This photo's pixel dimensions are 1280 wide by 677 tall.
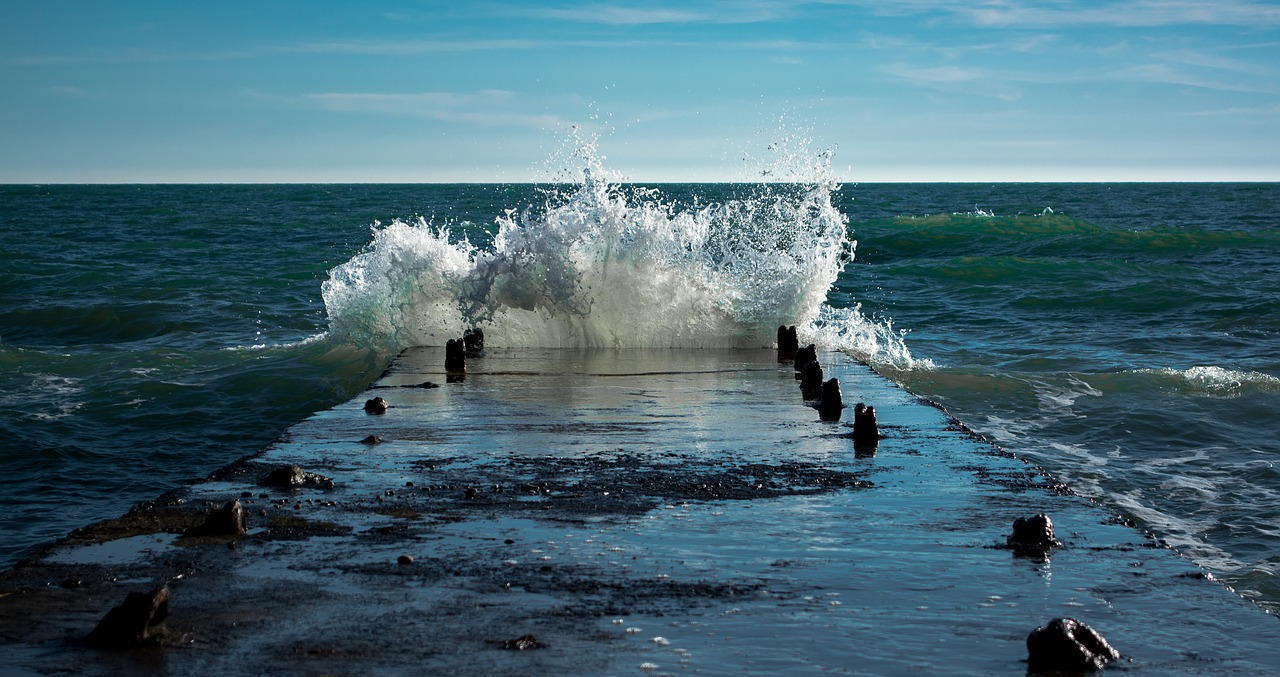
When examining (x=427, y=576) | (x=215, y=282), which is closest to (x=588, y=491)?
(x=427, y=576)

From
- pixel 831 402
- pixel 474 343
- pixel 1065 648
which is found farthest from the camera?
pixel 474 343

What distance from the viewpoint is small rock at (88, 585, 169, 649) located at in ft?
11.5

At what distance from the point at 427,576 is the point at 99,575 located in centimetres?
111

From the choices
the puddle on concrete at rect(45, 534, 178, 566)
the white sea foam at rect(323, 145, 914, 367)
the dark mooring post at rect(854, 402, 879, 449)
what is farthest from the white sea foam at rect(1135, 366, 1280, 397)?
the puddle on concrete at rect(45, 534, 178, 566)

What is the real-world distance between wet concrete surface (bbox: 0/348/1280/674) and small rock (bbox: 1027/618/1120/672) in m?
0.07

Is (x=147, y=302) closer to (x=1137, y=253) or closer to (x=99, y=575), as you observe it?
(x=99, y=575)

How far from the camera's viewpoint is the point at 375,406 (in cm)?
790

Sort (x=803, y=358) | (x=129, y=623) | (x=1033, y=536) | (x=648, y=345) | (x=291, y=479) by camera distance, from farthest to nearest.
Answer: (x=648, y=345) → (x=803, y=358) → (x=291, y=479) → (x=1033, y=536) → (x=129, y=623)

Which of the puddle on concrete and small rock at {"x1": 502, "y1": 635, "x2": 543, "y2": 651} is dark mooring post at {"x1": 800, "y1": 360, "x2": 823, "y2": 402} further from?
small rock at {"x1": 502, "y1": 635, "x2": 543, "y2": 651}

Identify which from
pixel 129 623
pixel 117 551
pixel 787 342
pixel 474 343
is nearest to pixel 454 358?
pixel 474 343

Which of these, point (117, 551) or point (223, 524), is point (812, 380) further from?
point (117, 551)

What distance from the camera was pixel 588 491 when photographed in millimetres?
5582

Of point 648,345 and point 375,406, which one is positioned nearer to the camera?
point 375,406

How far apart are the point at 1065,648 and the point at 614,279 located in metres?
9.54
